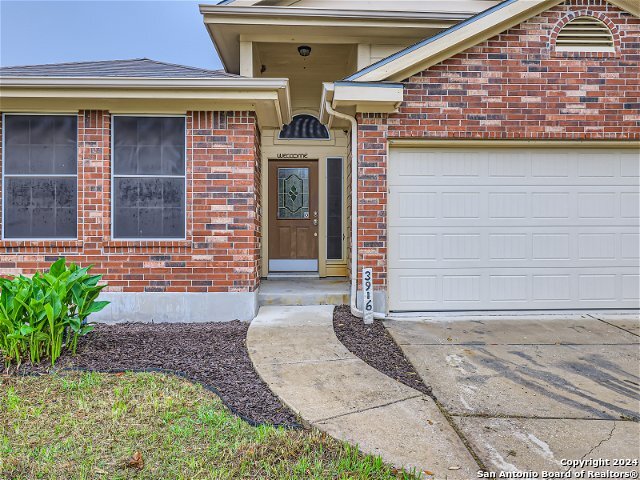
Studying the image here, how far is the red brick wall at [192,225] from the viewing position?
5824mm

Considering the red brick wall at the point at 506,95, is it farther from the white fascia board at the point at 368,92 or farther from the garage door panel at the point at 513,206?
the garage door panel at the point at 513,206

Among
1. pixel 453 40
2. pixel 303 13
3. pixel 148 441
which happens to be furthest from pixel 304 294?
pixel 303 13

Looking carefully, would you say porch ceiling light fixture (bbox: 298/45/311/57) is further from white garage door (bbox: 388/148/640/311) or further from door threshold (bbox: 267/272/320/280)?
door threshold (bbox: 267/272/320/280)

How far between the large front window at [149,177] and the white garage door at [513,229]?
2.98m

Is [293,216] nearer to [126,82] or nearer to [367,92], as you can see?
[367,92]

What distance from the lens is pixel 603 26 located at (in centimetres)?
602

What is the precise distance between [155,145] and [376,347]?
3991 millimetres

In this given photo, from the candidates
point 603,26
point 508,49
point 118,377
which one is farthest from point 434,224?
point 118,377

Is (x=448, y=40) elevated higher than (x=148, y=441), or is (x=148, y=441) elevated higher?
(x=448, y=40)

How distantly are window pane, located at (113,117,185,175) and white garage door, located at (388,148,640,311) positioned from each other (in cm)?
299

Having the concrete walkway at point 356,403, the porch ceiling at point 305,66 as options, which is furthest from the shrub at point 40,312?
the porch ceiling at point 305,66

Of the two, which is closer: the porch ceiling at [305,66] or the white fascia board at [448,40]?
the white fascia board at [448,40]

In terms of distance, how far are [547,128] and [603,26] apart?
160cm

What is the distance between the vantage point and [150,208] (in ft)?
19.5
